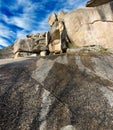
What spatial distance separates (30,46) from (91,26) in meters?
9.30

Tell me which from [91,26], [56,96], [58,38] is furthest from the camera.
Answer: [58,38]

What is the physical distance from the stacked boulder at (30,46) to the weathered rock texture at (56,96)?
14989 mm

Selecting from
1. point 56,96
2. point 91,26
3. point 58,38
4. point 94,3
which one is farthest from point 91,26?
point 56,96

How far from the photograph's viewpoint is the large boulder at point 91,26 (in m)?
23.8

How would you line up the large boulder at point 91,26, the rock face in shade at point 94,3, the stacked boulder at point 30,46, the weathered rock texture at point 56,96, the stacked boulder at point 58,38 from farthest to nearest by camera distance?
the stacked boulder at point 30,46
the rock face in shade at point 94,3
the stacked boulder at point 58,38
the large boulder at point 91,26
the weathered rock texture at point 56,96

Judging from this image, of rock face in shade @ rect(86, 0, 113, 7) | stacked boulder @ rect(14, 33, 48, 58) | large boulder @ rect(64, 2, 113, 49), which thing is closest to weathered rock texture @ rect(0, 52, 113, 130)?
large boulder @ rect(64, 2, 113, 49)

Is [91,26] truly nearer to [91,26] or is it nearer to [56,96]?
[91,26]

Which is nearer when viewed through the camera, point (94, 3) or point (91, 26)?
point (91, 26)

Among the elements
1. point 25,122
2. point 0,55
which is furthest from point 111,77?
point 0,55

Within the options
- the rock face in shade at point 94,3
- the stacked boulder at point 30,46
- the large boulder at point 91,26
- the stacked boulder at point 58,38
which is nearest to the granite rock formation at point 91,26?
the large boulder at point 91,26

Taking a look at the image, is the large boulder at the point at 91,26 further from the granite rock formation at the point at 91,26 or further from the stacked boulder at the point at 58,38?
the stacked boulder at the point at 58,38

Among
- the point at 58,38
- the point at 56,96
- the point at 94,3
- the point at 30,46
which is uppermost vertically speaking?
the point at 94,3

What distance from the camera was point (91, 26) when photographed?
2445 centimetres

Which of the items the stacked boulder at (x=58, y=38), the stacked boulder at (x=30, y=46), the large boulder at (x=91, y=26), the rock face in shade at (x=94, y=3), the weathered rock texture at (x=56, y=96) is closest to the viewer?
the weathered rock texture at (x=56, y=96)
